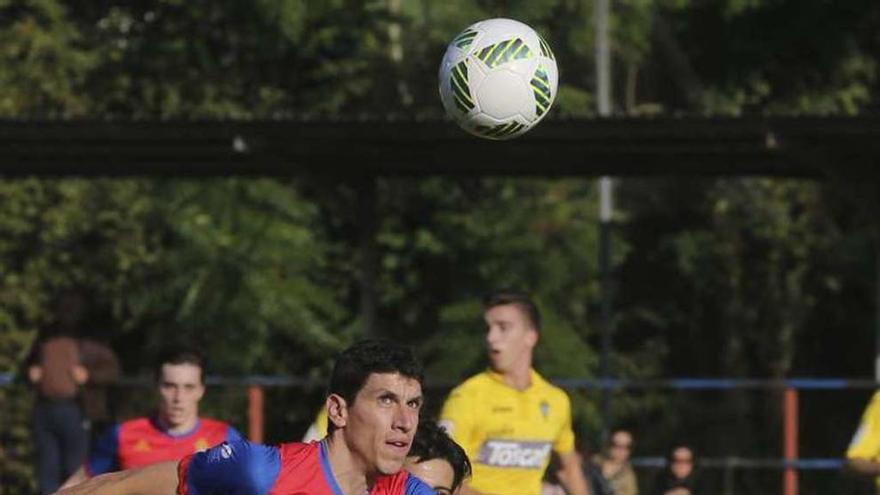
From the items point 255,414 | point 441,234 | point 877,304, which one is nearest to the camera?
point 255,414

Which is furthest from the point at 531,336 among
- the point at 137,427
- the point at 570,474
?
the point at 137,427

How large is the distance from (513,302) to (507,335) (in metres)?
0.16

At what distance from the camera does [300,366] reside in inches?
835

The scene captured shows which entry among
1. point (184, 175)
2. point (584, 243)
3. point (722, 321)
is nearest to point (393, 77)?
point (584, 243)

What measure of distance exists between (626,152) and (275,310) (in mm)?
6419

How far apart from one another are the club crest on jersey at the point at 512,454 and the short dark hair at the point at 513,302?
58 cm

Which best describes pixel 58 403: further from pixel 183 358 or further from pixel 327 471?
pixel 327 471

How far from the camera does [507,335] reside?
9922 millimetres

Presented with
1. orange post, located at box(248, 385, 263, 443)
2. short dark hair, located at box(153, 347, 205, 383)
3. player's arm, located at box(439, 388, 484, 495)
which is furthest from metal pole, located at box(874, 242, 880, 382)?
short dark hair, located at box(153, 347, 205, 383)

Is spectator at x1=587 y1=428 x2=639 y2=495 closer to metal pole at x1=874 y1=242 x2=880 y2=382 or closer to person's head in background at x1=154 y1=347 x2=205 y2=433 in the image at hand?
metal pole at x1=874 y1=242 x2=880 y2=382

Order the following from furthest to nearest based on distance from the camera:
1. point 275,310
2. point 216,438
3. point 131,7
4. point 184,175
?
1. point 131,7
2. point 275,310
3. point 184,175
4. point 216,438

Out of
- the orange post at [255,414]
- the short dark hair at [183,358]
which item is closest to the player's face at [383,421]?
the short dark hair at [183,358]

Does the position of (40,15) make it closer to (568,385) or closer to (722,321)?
(722,321)

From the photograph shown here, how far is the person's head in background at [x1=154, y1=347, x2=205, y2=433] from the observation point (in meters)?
10.0
